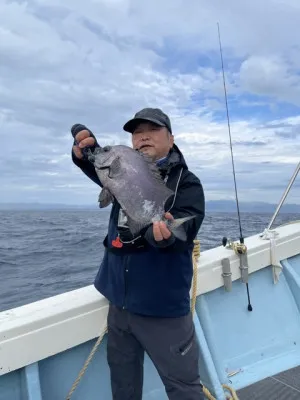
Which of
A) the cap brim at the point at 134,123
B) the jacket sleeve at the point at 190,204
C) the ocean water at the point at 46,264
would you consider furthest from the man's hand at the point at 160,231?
the ocean water at the point at 46,264

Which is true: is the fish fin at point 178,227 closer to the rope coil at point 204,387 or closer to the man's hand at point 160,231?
the man's hand at point 160,231

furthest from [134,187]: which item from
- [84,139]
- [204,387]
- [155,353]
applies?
[204,387]

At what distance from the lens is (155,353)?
2564 mm

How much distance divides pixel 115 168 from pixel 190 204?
54cm

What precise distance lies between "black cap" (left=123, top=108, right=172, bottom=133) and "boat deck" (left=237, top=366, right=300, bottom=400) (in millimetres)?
2384

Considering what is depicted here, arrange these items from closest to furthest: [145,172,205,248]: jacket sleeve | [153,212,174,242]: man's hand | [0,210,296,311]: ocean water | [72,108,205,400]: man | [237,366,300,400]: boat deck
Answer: [153,212,174,242]: man's hand → [145,172,205,248]: jacket sleeve → [72,108,205,400]: man → [237,366,300,400]: boat deck → [0,210,296,311]: ocean water

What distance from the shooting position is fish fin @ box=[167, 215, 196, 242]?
→ 6.93ft

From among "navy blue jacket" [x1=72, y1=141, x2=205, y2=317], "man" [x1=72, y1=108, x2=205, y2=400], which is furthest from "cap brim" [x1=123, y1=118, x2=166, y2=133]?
"navy blue jacket" [x1=72, y1=141, x2=205, y2=317]

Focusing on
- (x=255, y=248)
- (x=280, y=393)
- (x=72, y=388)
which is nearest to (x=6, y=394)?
(x=72, y=388)

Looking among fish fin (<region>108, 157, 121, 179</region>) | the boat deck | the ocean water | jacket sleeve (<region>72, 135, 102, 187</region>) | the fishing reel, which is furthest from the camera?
the ocean water

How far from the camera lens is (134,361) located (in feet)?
8.98

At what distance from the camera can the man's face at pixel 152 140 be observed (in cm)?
267

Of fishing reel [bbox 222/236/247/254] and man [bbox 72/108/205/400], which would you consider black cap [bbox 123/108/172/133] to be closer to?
man [bbox 72/108/205/400]

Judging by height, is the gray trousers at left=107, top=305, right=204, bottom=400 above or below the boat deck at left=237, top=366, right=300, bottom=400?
above
